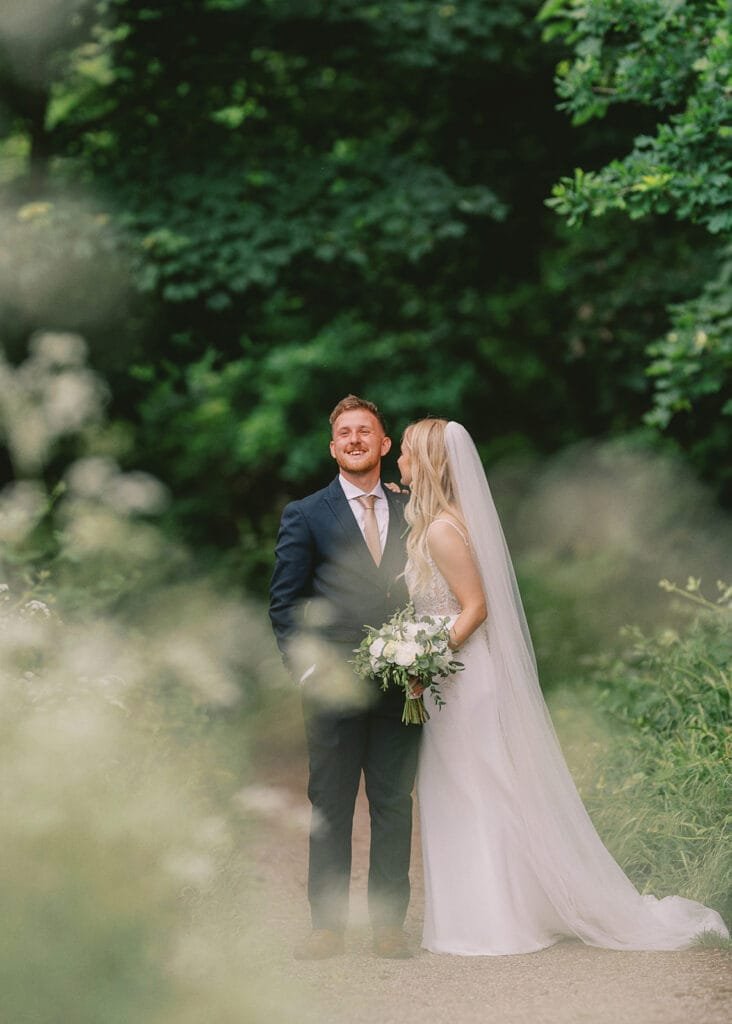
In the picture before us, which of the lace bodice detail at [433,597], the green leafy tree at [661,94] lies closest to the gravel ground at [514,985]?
the lace bodice detail at [433,597]

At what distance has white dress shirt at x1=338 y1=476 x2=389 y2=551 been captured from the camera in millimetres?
5148

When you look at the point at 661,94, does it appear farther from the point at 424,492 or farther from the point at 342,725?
the point at 342,725

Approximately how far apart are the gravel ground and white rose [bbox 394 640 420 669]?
0.61 meters

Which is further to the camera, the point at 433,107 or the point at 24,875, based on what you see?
the point at 433,107

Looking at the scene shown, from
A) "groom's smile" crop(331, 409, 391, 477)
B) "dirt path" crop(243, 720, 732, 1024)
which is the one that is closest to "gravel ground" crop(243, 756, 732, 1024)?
"dirt path" crop(243, 720, 732, 1024)

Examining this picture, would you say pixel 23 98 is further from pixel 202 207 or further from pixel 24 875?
pixel 24 875

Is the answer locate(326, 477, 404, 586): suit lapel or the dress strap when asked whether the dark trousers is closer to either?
locate(326, 477, 404, 586): suit lapel

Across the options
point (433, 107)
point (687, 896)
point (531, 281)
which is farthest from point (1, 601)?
point (531, 281)

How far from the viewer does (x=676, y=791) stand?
5770mm

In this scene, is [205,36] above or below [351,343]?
above

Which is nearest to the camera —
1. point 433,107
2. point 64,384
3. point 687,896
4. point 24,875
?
point 24,875

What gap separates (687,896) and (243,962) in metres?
3.02

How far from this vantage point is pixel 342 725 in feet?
16.6

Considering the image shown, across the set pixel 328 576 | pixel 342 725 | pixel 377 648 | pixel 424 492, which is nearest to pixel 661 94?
pixel 424 492
